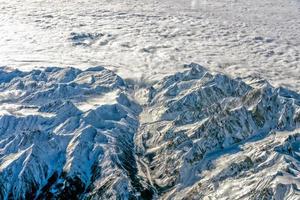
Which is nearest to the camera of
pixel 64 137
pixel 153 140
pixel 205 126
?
pixel 64 137


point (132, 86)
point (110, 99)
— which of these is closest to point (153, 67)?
point (132, 86)

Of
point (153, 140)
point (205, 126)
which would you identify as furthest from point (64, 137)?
point (205, 126)

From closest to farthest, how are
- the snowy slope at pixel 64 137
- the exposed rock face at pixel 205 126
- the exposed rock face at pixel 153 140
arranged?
1. the exposed rock face at pixel 153 140
2. the exposed rock face at pixel 205 126
3. the snowy slope at pixel 64 137

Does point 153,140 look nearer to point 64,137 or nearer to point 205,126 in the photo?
point 205,126

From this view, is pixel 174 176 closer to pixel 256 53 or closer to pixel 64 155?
pixel 64 155

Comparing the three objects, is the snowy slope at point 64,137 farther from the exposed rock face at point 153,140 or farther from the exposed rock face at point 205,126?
the exposed rock face at point 205,126

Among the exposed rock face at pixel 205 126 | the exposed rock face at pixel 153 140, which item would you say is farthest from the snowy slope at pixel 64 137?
the exposed rock face at pixel 205 126

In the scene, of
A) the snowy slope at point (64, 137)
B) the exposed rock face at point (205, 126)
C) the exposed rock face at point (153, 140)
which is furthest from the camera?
the snowy slope at point (64, 137)

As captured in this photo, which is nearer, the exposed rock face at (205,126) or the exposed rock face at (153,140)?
the exposed rock face at (153,140)

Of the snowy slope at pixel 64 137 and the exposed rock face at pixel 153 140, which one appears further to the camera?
the snowy slope at pixel 64 137
